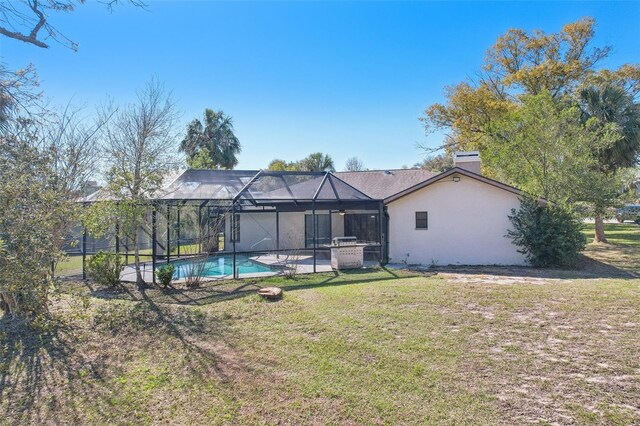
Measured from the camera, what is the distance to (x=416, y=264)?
1466 cm

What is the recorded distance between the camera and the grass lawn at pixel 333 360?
147 inches

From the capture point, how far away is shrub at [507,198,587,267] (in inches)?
521

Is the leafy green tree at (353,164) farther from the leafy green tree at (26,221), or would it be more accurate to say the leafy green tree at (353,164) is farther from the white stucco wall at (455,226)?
the leafy green tree at (26,221)

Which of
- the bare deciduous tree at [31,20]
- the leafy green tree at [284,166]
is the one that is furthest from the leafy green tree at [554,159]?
the leafy green tree at [284,166]

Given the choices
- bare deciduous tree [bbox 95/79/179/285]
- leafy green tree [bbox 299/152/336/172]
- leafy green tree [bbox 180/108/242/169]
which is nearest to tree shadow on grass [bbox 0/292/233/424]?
bare deciduous tree [bbox 95/79/179/285]

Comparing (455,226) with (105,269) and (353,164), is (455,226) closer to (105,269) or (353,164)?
(105,269)

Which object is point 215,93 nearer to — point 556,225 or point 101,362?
point 101,362

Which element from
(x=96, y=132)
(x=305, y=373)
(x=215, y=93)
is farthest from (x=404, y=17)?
(x=305, y=373)

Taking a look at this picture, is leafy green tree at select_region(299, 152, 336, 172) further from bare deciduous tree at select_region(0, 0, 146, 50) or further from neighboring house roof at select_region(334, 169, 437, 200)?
bare deciduous tree at select_region(0, 0, 146, 50)

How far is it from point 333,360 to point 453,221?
447 inches

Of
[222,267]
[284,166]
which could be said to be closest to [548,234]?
[222,267]

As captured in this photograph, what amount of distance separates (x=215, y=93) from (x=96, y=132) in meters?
6.22

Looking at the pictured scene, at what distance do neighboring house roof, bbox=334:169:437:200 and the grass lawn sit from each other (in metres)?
10.7

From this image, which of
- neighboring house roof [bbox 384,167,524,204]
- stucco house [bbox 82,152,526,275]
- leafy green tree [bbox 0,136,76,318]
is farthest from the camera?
neighboring house roof [bbox 384,167,524,204]
